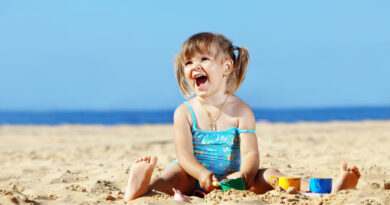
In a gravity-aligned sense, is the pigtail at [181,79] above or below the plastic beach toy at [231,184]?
above

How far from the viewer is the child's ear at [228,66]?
2.94 m

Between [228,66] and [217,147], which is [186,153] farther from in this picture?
[228,66]

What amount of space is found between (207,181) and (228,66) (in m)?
0.81

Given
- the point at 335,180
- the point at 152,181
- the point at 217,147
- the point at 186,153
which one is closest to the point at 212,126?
the point at 217,147

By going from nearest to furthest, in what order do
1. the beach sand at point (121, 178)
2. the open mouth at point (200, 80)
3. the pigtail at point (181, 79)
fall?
the beach sand at point (121, 178) < the open mouth at point (200, 80) < the pigtail at point (181, 79)

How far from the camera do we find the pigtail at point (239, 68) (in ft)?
9.93

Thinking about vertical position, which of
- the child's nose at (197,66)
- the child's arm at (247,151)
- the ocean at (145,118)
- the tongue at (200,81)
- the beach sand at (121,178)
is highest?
the ocean at (145,118)

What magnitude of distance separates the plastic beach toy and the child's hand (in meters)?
0.04

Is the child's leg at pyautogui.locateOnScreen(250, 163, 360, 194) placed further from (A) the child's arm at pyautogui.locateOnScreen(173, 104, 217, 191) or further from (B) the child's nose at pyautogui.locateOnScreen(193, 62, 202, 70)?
(B) the child's nose at pyautogui.locateOnScreen(193, 62, 202, 70)

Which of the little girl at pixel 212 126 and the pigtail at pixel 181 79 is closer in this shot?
the little girl at pixel 212 126

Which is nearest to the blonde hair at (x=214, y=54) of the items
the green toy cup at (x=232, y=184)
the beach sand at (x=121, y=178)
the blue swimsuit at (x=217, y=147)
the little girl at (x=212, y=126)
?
the little girl at (x=212, y=126)

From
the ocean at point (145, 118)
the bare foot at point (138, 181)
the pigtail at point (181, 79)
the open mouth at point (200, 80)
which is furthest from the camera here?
the ocean at point (145, 118)

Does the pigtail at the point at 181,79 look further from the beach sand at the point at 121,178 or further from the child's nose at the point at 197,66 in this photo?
the beach sand at the point at 121,178

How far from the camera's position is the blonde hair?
2846mm
